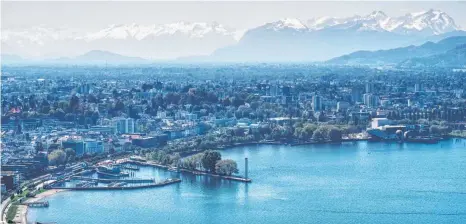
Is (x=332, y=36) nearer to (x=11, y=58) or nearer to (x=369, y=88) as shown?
(x=11, y=58)

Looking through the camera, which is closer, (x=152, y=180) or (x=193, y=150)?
(x=152, y=180)

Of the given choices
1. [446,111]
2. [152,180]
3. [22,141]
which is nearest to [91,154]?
[22,141]

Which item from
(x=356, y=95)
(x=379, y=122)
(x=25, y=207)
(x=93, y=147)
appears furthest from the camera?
(x=356, y=95)

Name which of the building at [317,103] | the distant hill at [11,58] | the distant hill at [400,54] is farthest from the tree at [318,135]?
the distant hill at [11,58]

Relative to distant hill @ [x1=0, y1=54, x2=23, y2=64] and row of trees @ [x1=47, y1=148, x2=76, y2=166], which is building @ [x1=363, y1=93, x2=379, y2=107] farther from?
distant hill @ [x1=0, y1=54, x2=23, y2=64]

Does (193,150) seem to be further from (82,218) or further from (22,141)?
(82,218)

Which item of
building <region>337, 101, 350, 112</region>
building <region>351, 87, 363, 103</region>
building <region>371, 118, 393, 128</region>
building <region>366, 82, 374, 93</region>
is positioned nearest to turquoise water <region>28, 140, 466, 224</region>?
building <region>371, 118, 393, 128</region>

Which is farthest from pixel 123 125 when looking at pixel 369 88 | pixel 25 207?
pixel 369 88
